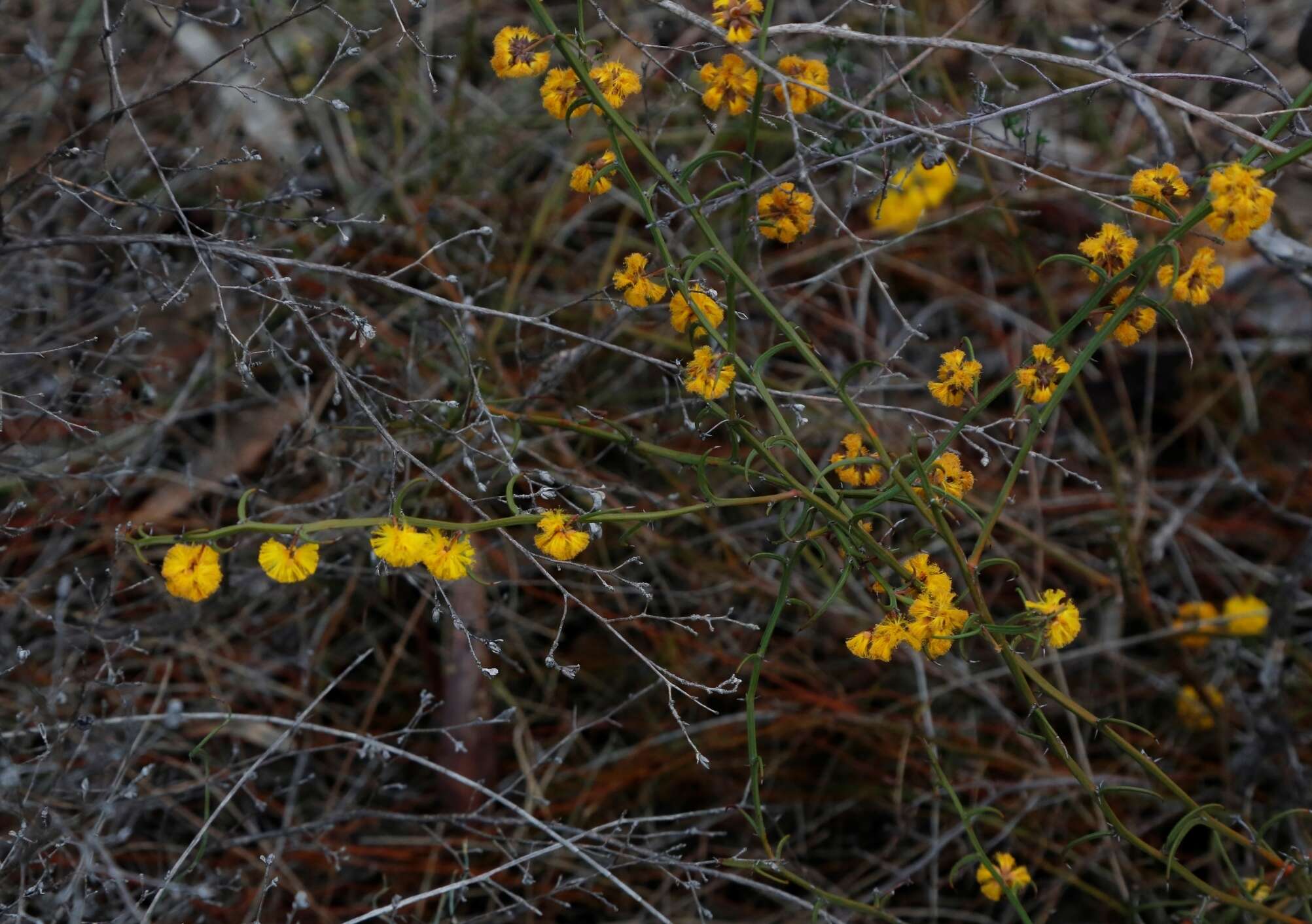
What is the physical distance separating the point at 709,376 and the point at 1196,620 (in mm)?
1391

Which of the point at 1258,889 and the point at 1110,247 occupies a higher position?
the point at 1110,247

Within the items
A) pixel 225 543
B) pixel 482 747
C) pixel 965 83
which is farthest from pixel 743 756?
pixel 965 83

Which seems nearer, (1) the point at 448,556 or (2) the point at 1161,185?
(1) the point at 448,556

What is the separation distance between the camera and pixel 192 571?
1.06m

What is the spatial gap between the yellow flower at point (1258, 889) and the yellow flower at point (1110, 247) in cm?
88

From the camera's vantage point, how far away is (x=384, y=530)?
41.4 inches

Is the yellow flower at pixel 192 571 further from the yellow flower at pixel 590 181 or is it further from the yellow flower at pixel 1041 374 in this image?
the yellow flower at pixel 1041 374

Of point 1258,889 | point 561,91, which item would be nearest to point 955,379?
point 561,91

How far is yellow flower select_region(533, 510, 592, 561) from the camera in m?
1.09

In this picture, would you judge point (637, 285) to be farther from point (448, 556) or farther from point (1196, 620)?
point (1196, 620)

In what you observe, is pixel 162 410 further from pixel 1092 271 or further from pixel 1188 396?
pixel 1188 396

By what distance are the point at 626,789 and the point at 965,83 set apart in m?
1.80

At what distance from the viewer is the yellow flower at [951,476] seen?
4.03ft

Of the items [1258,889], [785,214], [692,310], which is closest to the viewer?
[692,310]
